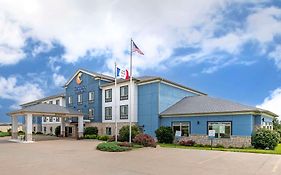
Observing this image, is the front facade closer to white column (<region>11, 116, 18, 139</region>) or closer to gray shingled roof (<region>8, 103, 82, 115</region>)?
gray shingled roof (<region>8, 103, 82, 115</region>)

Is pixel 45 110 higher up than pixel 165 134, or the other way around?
pixel 45 110

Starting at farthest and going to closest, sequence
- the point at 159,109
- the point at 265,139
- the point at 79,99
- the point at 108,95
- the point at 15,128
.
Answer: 1. the point at 79,99
2. the point at 108,95
3. the point at 15,128
4. the point at 159,109
5. the point at 265,139

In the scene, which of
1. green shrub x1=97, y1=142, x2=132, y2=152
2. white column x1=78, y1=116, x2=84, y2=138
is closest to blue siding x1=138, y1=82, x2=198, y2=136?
white column x1=78, y1=116, x2=84, y2=138

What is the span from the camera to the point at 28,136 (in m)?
34.6

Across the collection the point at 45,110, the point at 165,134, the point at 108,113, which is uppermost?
the point at 45,110

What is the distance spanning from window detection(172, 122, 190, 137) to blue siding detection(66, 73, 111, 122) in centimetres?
1347

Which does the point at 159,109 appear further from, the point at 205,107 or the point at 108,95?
the point at 108,95

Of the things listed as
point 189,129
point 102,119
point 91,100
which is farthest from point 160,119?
point 91,100

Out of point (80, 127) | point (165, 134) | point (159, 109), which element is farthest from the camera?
point (80, 127)

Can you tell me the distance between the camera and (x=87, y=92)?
43469mm

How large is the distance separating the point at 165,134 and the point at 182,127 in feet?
6.63

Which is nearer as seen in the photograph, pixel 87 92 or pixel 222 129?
pixel 222 129

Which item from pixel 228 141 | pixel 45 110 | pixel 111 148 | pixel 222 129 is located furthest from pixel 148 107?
pixel 45 110

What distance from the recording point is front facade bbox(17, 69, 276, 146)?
26.8 m
